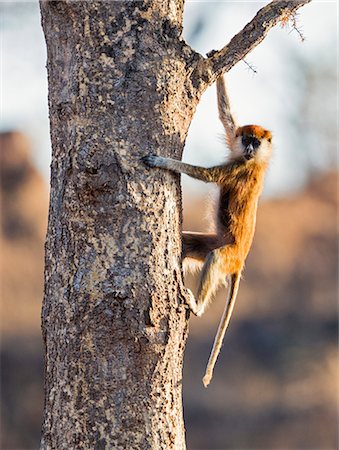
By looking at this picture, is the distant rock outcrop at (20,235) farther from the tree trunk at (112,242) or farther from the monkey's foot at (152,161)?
the monkey's foot at (152,161)

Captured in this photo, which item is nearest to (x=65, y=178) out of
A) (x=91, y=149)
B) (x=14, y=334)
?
(x=91, y=149)

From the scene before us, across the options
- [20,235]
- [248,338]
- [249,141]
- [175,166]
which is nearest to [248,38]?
[175,166]

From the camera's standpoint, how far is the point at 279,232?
17.6 meters

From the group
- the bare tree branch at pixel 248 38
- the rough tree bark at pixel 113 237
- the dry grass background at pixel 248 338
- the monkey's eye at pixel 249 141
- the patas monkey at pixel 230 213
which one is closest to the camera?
the rough tree bark at pixel 113 237

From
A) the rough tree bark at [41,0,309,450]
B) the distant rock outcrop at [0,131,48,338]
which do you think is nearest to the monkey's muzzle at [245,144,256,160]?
the rough tree bark at [41,0,309,450]

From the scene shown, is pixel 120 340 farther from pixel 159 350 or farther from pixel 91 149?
pixel 91 149

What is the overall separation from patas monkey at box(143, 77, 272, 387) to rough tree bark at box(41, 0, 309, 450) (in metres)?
1.14

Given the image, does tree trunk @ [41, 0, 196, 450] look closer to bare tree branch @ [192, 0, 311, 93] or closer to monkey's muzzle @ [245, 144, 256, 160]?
bare tree branch @ [192, 0, 311, 93]

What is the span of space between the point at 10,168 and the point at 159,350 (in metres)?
11.3

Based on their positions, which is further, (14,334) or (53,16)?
(14,334)

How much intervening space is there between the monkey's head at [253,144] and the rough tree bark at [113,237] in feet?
5.00

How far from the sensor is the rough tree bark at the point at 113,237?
4656 mm

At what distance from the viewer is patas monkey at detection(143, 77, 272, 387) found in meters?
6.08

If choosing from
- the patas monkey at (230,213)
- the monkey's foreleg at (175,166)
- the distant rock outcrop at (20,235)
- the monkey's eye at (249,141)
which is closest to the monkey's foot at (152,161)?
the monkey's foreleg at (175,166)
